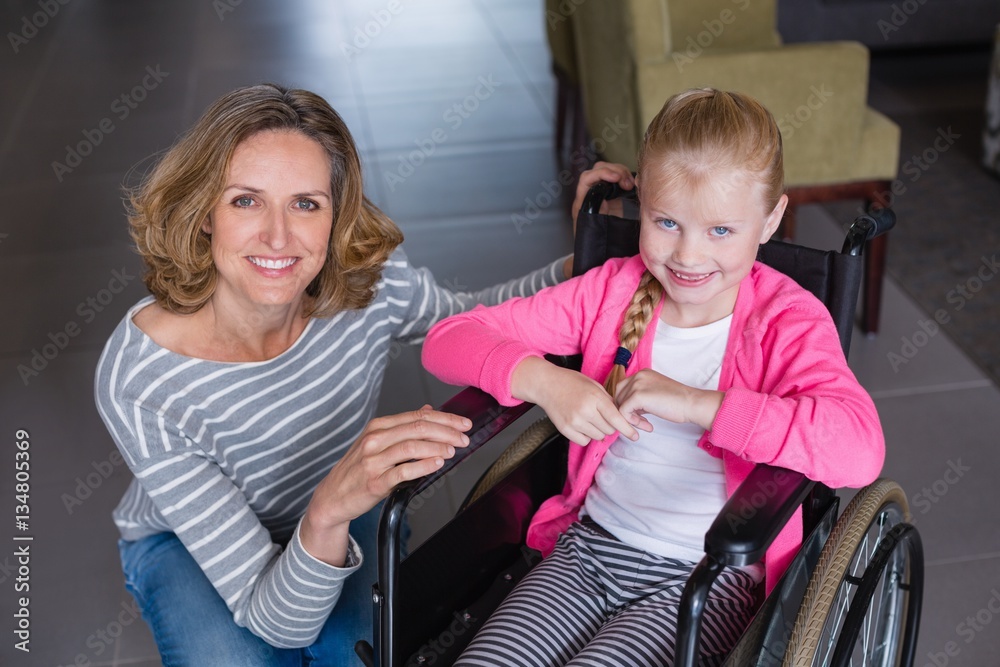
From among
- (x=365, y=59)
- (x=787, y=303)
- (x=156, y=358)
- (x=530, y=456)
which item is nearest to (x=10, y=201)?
(x=365, y=59)

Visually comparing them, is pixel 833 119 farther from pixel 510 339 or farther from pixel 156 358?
pixel 156 358

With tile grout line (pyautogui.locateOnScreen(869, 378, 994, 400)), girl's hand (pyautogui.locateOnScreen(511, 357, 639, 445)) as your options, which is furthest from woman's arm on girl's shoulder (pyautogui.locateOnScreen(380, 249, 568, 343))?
tile grout line (pyautogui.locateOnScreen(869, 378, 994, 400))

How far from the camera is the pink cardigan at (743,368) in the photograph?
1.13 m

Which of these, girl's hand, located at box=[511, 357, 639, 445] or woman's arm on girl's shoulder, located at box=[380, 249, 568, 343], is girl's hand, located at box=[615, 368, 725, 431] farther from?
woman's arm on girl's shoulder, located at box=[380, 249, 568, 343]

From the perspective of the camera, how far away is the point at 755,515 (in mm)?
1009

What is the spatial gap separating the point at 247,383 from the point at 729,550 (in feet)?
2.44

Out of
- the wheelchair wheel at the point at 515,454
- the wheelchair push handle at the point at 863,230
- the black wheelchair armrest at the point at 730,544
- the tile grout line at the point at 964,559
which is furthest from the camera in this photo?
the tile grout line at the point at 964,559

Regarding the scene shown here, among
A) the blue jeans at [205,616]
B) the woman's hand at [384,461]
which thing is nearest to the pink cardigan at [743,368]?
the woman's hand at [384,461]

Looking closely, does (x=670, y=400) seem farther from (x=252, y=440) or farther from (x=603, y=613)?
(x=252, y=440)

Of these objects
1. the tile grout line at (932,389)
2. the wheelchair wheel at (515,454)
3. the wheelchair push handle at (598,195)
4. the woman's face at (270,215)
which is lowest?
the tile grout line at (932,389)

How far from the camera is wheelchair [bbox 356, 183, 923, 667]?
1.06m

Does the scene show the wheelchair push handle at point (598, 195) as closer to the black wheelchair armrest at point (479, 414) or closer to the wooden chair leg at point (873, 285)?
the black wheelchair armrest at point (479, 414)

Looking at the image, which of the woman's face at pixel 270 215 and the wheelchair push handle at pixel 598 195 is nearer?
the woman's face at pixel 270 215

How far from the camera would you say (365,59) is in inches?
193
